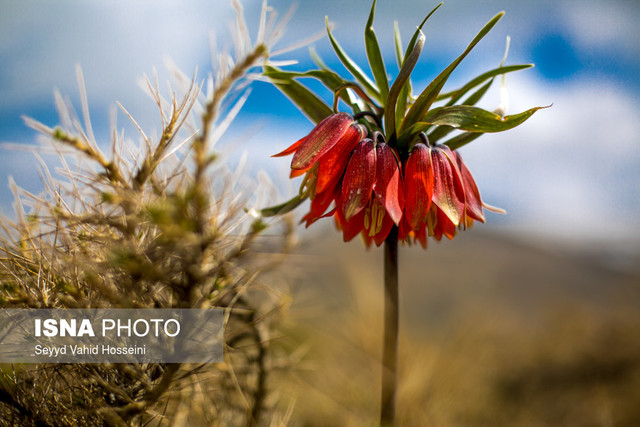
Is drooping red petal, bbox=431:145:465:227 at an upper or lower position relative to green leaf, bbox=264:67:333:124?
lower

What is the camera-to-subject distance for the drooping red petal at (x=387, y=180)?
51 centimetres

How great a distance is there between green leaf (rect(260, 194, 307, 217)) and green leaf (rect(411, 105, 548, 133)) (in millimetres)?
193

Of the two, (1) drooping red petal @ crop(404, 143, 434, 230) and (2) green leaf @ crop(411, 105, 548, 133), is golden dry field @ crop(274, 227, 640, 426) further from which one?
(2) green leaf @ crop(411, 105, 548, 133)

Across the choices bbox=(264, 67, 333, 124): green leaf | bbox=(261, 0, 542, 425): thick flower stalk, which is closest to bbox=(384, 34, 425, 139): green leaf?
bbox=(261, 0, 542, 425): thick flower stalk

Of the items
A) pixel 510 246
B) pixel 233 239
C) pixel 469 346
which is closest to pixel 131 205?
pixel 233 239

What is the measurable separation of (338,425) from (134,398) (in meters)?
0.62

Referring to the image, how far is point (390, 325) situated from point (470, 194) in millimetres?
220

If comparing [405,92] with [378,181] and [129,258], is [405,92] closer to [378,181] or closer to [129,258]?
[378,181]

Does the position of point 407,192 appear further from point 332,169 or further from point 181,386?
point 181,386

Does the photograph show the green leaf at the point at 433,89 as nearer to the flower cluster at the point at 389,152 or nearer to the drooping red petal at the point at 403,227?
the flower cluster at the point at 389,152

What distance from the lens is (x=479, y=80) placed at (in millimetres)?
588

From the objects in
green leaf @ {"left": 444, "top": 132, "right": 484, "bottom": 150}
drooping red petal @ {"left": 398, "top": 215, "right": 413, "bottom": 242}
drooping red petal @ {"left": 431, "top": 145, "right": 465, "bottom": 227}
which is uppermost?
green leaf @ {"left": 444, "top": 132, "right": 484, "bottom": 150}

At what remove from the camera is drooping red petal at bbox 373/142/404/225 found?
513mm

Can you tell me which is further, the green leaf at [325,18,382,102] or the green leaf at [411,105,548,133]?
the green leaf at [325,18,382,102]
